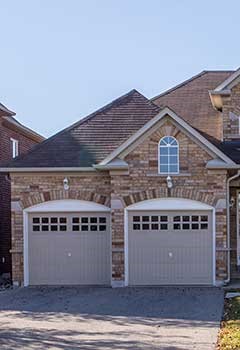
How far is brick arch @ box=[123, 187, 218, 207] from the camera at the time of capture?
59.6 ft

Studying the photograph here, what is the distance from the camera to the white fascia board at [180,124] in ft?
58.5

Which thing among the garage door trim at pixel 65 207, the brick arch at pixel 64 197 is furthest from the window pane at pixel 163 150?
the garage door trim at pixel 65 207

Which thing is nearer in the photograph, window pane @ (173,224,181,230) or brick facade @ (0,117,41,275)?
window pane @ (173,224,181,230)

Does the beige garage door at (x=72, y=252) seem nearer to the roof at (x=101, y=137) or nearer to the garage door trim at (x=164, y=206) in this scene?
the garage door trim at (x=164, y=206)

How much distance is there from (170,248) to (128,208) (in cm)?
172

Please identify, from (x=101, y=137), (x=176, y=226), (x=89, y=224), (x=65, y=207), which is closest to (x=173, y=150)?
(x=176, y=226)

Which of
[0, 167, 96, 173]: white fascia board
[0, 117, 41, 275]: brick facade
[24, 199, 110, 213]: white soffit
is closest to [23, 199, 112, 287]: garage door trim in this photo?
[24, 199, 110, 213]: white soffit

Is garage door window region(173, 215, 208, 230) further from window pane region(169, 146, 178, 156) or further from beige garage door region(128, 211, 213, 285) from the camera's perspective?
window pane region(169, 146, 178, 156)

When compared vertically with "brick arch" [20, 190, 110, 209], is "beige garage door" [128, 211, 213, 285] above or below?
below

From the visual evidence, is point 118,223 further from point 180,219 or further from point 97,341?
point 97,341

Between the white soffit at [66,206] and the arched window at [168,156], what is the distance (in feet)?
7.57

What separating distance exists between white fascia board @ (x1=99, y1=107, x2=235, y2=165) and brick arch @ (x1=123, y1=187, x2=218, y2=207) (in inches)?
48.0

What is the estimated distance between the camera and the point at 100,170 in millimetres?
18516

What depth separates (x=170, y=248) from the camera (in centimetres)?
1828
